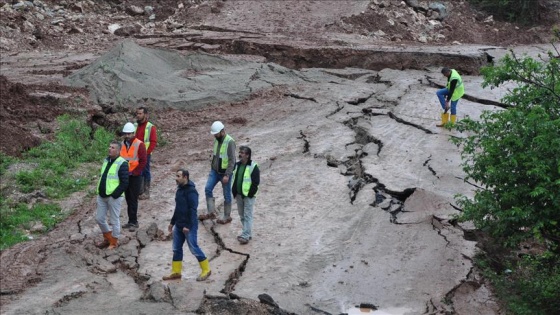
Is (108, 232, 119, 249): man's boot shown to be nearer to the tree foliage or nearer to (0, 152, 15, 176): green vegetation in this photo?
(0, 152, 15, 176): green vegetation

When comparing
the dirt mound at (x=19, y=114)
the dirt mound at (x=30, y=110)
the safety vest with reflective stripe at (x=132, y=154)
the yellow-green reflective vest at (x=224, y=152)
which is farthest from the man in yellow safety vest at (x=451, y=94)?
the dirt mound at (x=19, y=114)

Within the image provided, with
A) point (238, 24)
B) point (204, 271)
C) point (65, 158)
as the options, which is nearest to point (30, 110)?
point (65, 158)

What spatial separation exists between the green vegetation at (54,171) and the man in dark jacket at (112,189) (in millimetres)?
1418

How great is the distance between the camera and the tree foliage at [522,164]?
29.4 feet

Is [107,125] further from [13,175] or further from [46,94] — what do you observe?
[13,175]

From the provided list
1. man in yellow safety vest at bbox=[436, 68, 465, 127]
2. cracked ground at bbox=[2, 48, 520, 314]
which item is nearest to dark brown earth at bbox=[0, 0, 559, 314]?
cracked ground at bbox=[2, 48, 520, 314]

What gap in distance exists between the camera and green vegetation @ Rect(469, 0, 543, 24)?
91.5ft

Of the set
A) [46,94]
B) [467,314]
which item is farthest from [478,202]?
[46,94]

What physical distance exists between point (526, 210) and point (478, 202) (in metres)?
0.79

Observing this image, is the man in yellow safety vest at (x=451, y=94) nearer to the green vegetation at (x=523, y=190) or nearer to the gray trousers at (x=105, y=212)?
the green vegetation at (x=523, y=190)

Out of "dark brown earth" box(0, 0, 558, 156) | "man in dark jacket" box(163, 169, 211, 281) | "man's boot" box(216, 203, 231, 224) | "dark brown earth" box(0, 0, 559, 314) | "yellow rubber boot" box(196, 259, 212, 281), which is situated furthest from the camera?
"dark brown earth" box(0, 0, 558, 156)

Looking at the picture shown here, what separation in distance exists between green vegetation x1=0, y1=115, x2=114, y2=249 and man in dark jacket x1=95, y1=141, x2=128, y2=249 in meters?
1.42

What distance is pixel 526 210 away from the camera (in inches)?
354

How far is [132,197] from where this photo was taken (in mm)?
10633
